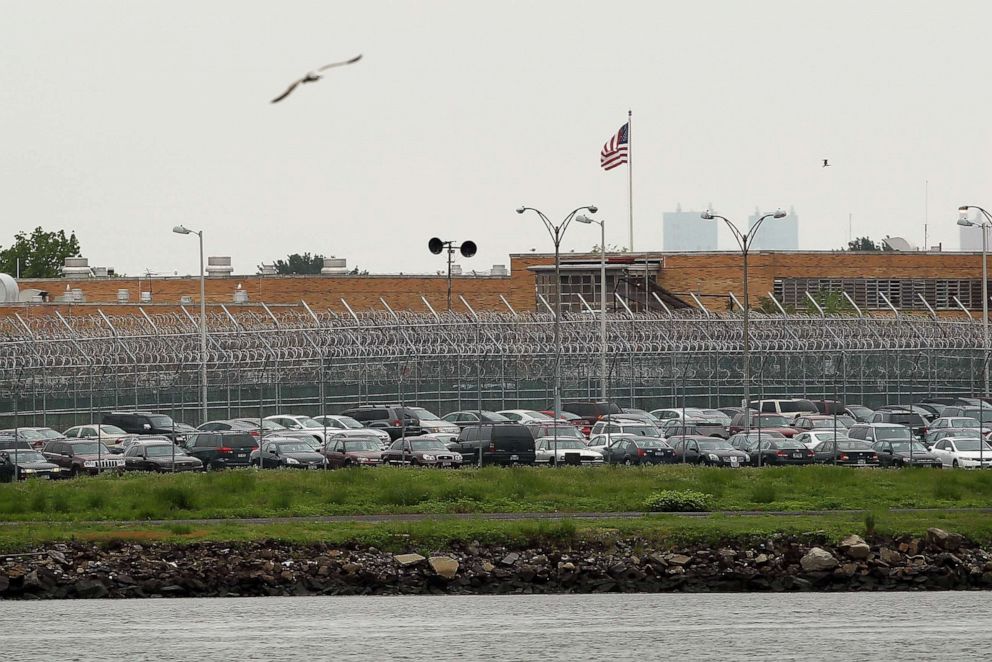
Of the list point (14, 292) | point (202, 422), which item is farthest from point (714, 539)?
point (14, 292)

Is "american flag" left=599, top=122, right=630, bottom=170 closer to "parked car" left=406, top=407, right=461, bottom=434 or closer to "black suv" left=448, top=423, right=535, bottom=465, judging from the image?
"parked car" left=406, top=407, right=461, bottom=434

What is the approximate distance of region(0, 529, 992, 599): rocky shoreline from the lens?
34.1m

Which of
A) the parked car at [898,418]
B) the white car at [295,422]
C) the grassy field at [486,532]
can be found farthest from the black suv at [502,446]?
the parked car at [898,418]

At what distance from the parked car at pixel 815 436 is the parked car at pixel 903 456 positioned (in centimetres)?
252

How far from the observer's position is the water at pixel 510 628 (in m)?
29.1

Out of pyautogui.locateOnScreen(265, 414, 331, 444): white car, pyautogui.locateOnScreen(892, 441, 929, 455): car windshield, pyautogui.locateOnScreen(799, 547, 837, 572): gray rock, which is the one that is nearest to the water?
pyautogui.locateOnScreen(799, 547, 837, 572): gray rock

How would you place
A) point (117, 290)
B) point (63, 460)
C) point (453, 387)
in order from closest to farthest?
point (63, 460), point (453, 387), point (117, 290)

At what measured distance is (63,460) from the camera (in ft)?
162

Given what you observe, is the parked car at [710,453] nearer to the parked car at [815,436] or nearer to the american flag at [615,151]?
the parked car at [815,436]

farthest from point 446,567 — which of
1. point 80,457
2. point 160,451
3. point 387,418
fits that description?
point 387,418

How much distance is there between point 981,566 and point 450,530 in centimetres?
1003

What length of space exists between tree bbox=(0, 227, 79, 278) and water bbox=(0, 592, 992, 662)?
114993 millimetres

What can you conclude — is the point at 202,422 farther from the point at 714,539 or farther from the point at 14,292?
the point at 14,292

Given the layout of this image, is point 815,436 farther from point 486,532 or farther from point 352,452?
point 486,532
